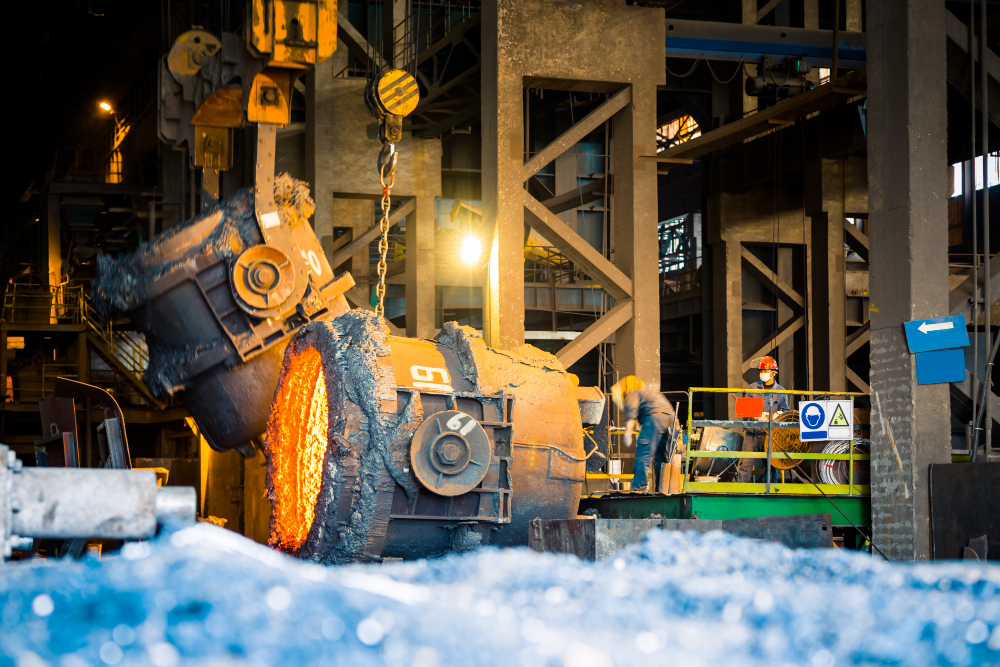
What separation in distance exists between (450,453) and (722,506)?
10.6 feet

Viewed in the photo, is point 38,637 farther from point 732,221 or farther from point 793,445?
point 732,221

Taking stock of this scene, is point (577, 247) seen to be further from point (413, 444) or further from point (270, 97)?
point (413, 444)

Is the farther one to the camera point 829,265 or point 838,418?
point 829,265

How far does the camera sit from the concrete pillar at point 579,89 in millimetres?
11875

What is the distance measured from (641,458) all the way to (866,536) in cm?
226

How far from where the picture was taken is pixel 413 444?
265 inches

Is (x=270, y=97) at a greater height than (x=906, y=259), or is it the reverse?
(x=270, y=97)

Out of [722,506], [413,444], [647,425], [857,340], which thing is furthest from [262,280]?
[857,340]

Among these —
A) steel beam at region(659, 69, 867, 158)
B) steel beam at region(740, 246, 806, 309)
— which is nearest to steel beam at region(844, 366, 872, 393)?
steel beam at region(740, 246, 806, 309)

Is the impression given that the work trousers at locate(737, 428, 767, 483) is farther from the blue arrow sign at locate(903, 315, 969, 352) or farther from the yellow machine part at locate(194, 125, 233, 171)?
the yellow machine part at locate(194, 125, 233, 171)

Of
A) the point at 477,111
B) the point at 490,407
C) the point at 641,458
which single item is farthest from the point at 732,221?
the point at 490,407

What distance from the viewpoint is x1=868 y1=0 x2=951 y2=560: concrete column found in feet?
26.6

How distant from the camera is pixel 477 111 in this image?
17.3 metres

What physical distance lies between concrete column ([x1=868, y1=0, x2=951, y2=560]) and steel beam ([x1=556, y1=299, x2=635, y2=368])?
395cm
